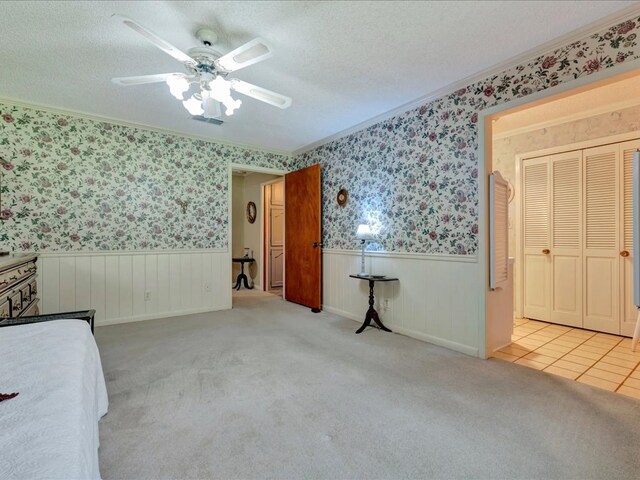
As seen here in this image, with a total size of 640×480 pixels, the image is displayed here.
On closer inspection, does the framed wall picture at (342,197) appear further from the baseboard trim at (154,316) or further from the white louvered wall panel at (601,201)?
the white louvered wall panel at (601,201)

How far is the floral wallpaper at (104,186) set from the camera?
10.7 feet

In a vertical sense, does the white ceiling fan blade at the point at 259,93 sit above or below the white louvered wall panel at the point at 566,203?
above

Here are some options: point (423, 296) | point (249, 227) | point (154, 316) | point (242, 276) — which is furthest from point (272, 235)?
point (423, 296)

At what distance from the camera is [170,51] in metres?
1.86

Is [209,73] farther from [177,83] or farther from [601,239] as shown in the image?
[601,239]

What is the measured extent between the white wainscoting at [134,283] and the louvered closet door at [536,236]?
13.6 feet

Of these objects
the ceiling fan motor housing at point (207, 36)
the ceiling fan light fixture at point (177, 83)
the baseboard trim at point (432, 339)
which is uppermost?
the ceiling fan motor housing at point (207, 36)

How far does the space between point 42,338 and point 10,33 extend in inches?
85.7

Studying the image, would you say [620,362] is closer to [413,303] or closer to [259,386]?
[413,303]

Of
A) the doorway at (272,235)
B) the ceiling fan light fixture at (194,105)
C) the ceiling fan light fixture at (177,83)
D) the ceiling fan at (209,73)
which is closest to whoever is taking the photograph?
the ceiling fan at (209,73)

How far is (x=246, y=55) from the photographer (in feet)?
6.16

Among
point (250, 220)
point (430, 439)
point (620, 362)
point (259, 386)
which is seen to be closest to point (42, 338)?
point (259, 386)

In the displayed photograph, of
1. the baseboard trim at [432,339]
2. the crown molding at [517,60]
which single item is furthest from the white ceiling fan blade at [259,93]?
→ the baseboard trim at [432,339]

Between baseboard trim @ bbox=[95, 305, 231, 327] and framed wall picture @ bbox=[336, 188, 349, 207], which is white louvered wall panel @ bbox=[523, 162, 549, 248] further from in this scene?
baseboard trim @ bbox=[95, 305, 231, 327]
